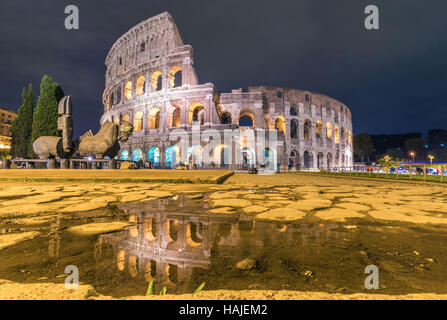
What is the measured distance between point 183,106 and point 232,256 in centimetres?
2121

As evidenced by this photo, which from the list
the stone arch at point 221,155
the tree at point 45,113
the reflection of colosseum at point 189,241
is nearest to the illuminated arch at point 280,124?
the stone arch at point 221,155

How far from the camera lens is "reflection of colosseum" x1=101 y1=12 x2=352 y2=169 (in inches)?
808

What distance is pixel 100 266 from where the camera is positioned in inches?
36.6

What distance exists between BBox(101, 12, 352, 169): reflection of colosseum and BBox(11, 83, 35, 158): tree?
7882 millimetres

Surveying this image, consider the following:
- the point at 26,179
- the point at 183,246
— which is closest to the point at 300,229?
the point at 183,246

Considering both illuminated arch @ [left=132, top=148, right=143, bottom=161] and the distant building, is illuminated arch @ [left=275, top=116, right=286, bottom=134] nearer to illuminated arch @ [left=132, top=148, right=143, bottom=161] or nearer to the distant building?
illuminated arch @ [left=132, top=148, right=143, bottom=161]

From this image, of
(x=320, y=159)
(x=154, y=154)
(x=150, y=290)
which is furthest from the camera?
(x=320, y=159)

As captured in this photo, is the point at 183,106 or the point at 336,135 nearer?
the point at 183,106

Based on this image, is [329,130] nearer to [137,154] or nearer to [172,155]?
[172,155]

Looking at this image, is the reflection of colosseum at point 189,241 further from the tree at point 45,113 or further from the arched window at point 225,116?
the arched window at point 225,116

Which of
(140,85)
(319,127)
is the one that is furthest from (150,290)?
(319,127)

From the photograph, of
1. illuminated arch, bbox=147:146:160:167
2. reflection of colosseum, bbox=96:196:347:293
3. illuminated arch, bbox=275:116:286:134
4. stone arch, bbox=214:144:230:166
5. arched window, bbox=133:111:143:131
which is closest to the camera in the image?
reflection of colosseum, bbox=96:196:347:293

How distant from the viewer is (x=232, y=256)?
108 centimetres

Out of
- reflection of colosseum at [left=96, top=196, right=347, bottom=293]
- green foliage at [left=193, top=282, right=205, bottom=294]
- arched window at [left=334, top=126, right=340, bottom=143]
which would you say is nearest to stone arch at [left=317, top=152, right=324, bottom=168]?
arched window at [left=334, top=126, right=340, bottom=143]
